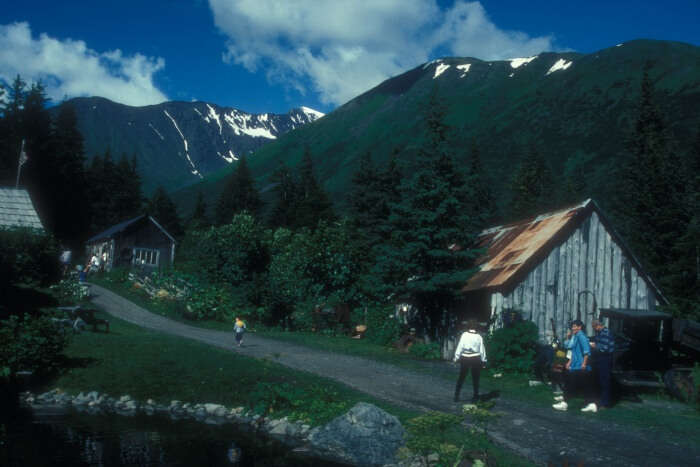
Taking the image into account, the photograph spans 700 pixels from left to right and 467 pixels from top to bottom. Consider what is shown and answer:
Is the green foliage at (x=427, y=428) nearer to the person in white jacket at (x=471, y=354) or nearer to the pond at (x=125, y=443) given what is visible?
the pond at (x=125, y=443)

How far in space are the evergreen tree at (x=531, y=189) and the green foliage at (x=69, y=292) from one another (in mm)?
46773

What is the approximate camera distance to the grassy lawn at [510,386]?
13211 millimetres

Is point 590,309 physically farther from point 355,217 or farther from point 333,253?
point 355,217

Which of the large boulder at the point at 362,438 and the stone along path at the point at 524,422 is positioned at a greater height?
the stone along path at the point at 524,422

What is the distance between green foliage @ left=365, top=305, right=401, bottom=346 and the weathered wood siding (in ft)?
23.8

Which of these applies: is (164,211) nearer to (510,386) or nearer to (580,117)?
(510,386)

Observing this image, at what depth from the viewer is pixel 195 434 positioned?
44.1 ft

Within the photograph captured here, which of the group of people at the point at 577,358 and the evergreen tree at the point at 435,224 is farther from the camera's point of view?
the evergreen tree at the point at 435,224

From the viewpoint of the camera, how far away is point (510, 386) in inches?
674

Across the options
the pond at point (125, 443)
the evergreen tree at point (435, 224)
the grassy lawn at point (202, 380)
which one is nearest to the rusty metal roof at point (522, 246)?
the evergreen tree at point (435, 224)

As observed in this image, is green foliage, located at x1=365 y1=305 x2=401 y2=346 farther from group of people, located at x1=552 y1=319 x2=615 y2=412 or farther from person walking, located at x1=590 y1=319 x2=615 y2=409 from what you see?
person walking, located at x1=590 y1=319 x2=615 y2=409

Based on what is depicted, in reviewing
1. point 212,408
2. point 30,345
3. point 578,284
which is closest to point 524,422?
point 212,408

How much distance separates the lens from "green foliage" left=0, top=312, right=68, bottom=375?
16.3 metres

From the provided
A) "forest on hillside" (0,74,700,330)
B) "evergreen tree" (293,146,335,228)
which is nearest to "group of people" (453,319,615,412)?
"forest on hillside" (0,74,700,330)
